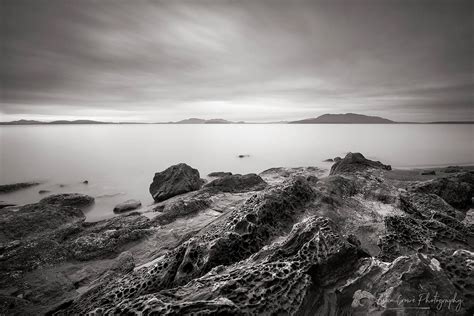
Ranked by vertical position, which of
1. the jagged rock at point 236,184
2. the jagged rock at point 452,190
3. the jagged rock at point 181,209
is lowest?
the jagged rock at point 181,209

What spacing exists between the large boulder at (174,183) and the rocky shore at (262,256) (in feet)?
6.91

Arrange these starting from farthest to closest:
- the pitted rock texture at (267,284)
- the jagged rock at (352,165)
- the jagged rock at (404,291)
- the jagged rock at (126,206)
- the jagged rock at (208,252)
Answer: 1. the jagged rock at (352,165)
2. the jagged rock at (126,206)
3. the jagged rock at (208,252)
4. the jagged rock at (404,291)
5. the pitted rock texture at (267,284)

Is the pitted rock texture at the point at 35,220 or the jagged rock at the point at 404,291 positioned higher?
the jagged rock at the point at 404,291

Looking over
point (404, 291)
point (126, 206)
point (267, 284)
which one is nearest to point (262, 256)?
point (267, 284)

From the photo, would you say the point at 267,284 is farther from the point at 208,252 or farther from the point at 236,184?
the point at 236,184

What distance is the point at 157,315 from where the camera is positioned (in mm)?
2738

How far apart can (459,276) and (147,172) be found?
23.2 metres

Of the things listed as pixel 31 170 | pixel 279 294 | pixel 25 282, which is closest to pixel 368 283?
pixel 279 294

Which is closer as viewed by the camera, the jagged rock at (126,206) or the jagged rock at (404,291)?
the jagged rock at (404,291)

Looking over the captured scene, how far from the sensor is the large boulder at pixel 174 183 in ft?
42.7

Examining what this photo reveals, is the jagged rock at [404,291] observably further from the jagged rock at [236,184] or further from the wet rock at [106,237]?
the jagged rock at [236,184]

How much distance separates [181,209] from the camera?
31.5ft

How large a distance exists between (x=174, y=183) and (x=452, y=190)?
13.0 meters

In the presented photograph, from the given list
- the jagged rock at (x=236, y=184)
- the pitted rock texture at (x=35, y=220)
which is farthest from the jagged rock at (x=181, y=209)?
the pitted rock texture at (x=35, y=220)
